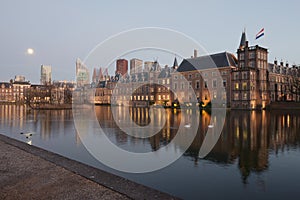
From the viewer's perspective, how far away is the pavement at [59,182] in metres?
6.53

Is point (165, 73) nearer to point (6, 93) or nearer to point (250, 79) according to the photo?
point (250, 79)

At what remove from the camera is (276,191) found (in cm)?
809

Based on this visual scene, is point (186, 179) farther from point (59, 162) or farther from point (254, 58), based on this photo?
point (254, 58)

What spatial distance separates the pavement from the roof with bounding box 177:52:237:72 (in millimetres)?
67593

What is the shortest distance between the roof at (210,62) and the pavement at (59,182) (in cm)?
6759

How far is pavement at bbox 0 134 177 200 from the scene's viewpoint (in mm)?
6532

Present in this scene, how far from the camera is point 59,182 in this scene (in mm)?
7496

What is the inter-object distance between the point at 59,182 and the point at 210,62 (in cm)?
7231

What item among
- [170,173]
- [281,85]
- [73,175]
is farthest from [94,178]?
[281,85]

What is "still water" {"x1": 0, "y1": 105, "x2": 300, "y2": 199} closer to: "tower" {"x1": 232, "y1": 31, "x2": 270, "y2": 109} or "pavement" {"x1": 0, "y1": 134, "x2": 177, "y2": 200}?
"pavement" {"x1": 0, "y1": 134, "x2": 177, "y2": 200}

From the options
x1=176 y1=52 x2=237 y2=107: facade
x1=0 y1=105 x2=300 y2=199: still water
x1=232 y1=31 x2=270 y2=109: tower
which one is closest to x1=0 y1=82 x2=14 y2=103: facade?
x1=176 y1=52 x2=237 y2=107: facade

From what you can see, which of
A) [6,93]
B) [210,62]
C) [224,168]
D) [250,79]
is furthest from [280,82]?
[6,93]

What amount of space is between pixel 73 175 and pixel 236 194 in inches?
232

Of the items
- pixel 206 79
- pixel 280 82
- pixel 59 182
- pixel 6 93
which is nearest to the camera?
pixel 59 182
